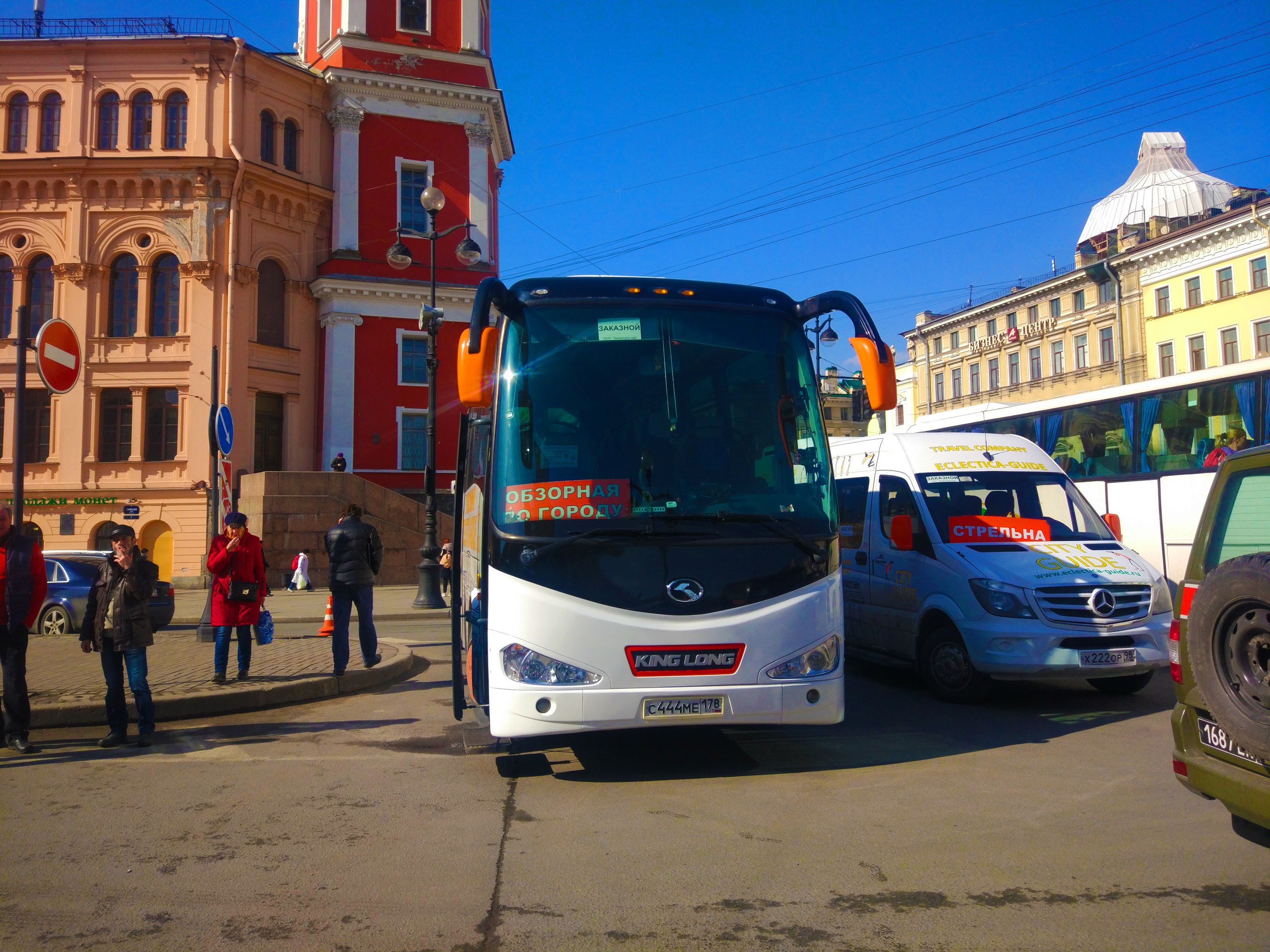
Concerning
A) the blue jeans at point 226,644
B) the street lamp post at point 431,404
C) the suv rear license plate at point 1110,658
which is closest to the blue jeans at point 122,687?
the blue jeans at point 226,644

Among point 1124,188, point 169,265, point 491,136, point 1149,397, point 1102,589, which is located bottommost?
point 1102,589

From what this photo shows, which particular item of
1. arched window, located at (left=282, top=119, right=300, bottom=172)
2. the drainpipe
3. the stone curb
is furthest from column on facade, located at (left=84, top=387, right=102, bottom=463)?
the stone curb

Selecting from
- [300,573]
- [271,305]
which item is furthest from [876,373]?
[271,305]

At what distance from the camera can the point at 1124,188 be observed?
217ft

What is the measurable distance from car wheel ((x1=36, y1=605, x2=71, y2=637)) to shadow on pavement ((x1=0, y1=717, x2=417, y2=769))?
9.66 metres

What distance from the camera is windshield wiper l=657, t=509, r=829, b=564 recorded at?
5.99 m

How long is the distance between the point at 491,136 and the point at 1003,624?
30985mm

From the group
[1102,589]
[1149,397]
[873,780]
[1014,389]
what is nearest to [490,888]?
[873,780]

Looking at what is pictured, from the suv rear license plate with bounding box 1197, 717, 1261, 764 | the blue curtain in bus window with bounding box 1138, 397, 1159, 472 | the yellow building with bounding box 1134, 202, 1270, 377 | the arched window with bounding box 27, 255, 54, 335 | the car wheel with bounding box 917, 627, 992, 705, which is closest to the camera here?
the suv rear license plate with bounding box 1197, 717, 1261, 764

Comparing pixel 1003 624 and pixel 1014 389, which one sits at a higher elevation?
pixel 1014 389

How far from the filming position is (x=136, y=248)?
3111 centimetres

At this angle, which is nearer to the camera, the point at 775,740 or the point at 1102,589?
the point at 775,740

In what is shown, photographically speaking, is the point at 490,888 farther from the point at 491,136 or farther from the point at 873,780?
the point at 491,136

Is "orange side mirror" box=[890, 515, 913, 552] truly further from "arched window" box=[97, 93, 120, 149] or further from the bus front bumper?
"arched window" box=[97, 93, 120, 149]
